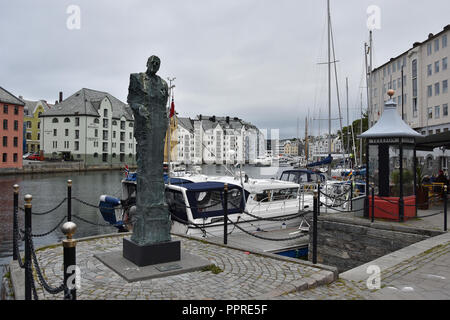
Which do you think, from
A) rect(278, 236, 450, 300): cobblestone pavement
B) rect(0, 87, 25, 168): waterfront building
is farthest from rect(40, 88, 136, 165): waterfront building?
rect(278, 236, 450, 300): cobblestone pavement

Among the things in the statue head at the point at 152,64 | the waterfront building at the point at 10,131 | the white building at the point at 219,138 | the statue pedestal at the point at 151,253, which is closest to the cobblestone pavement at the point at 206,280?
the statue pedestal at the point at 151,253

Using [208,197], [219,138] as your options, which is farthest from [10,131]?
[219,138]

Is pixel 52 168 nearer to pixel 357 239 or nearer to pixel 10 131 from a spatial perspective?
pixel 10 131

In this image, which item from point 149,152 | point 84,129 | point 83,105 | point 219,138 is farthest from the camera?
point 219,138

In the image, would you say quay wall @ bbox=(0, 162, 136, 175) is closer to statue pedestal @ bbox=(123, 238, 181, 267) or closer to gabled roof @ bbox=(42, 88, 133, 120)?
gabled roof @ bbox=(42, 88, 133, 120)

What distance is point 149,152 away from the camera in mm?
6781

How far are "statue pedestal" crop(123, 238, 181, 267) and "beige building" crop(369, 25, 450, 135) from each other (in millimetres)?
34540

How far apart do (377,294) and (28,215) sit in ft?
17.9

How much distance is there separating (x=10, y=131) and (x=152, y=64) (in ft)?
195

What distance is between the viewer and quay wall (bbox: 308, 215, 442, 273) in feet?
32.5

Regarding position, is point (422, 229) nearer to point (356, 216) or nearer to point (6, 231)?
point (356, 216)

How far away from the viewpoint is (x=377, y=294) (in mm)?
5242

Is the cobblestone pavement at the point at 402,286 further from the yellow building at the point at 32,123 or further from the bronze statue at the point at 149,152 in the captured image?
the yellow building at the point at 32,123
